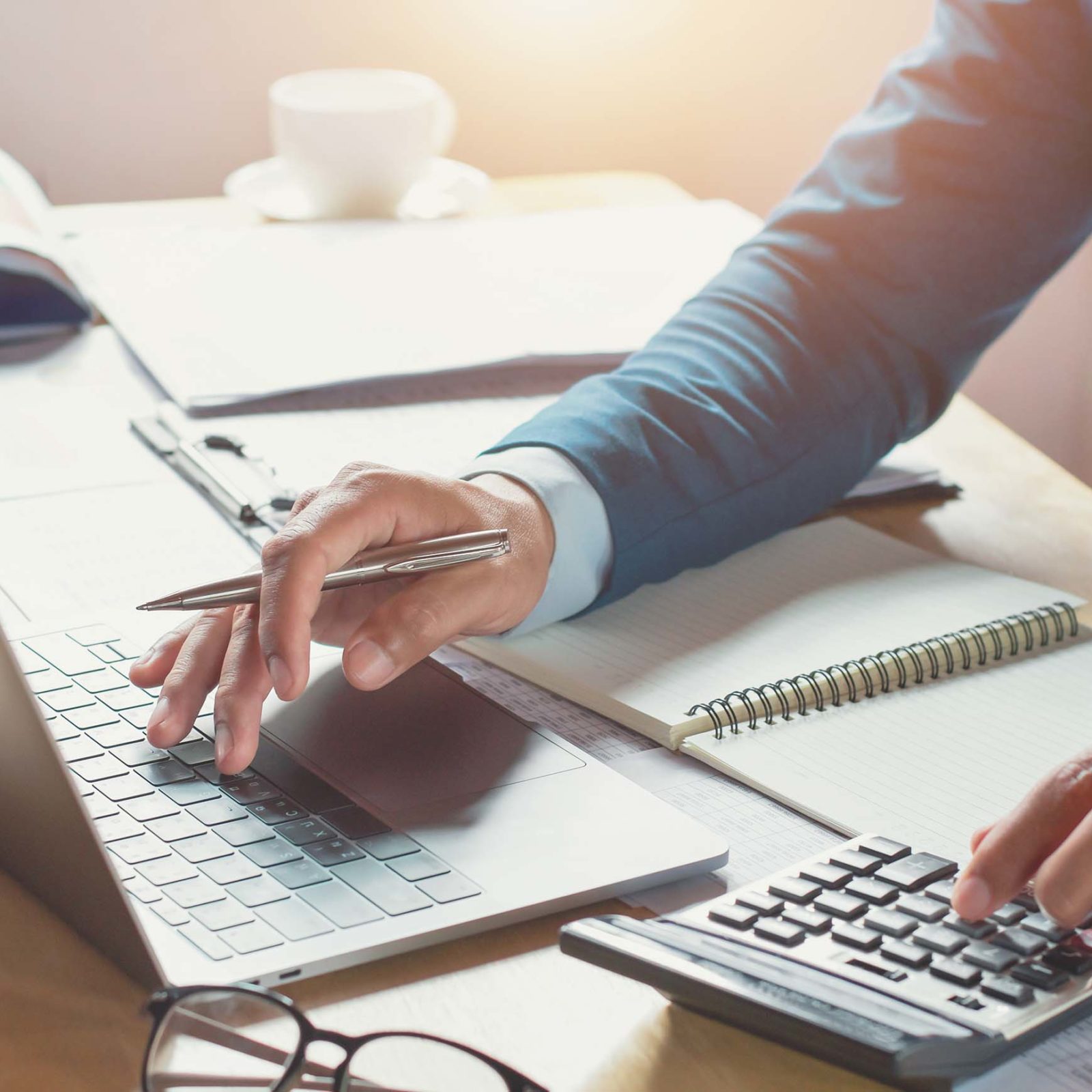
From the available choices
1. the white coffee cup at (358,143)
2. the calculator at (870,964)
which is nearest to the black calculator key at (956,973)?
the calculator at (870,964)

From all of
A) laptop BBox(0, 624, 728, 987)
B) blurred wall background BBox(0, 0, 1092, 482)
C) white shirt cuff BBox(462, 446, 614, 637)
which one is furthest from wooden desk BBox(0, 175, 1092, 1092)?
blurred wall background BBox(0, 0, 1092, 482)

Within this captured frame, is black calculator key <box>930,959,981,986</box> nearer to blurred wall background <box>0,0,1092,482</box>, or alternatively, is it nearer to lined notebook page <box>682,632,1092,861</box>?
lined notebook page <box>682,632,1092,861</box>

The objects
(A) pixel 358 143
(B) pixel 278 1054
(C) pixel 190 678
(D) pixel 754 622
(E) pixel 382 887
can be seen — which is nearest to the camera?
(B) pixel 278 1054

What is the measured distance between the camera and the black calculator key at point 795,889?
49 cm

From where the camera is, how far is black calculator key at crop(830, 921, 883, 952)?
0.47 m

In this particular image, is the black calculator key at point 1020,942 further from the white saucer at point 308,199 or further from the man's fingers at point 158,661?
the white saucer at point 308,199

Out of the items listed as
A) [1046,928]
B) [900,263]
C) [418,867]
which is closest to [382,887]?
[418,867]

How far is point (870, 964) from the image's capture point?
1.50 feet

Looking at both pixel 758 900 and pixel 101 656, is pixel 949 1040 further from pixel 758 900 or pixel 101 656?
pixel 101 656

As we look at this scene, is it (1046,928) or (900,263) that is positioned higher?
(900,263)

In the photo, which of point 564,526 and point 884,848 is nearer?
point 884,848

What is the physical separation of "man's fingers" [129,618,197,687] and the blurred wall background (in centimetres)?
133

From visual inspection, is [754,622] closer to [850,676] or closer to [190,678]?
[850,676]

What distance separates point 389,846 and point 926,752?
25 centimetres
